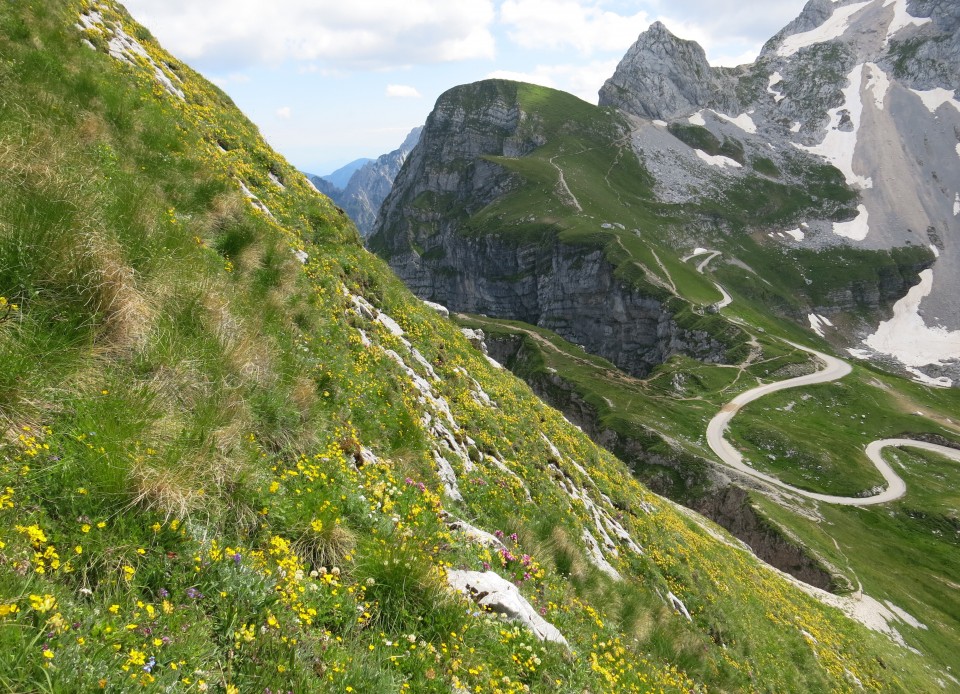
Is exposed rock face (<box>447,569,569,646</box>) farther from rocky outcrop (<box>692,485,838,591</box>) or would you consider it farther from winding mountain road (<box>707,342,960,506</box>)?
winding mountain road (<box>707,342,960,506</box>)

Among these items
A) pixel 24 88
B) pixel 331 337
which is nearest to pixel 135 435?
pixel 331 337

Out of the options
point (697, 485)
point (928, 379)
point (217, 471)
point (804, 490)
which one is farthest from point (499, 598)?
point (928, 379)

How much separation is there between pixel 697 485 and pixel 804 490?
71.5ft

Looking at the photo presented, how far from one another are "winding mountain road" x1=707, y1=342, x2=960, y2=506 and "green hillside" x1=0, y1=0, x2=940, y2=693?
94.6 meters

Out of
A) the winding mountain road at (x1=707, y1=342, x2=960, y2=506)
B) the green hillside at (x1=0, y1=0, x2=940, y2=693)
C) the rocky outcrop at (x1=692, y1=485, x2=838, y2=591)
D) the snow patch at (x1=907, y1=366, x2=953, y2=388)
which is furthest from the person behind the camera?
the snow patch at (x1=907, y1=366, x2=953, y2=388)

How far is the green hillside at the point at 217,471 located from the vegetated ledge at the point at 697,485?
66.5 metres

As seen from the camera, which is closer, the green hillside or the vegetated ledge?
the green hillside

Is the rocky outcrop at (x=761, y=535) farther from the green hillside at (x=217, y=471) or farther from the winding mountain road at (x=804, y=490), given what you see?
the green hillside at (x=217, y=471)

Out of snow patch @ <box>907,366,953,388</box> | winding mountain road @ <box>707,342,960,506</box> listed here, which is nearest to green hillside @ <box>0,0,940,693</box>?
winding mountain road @ <box>707,342,960,506</box>

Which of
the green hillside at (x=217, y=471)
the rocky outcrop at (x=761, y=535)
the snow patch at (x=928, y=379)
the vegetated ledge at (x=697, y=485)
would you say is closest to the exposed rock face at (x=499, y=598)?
the green hillside at (x=217, y=471)

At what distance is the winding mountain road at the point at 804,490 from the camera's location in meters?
93.5

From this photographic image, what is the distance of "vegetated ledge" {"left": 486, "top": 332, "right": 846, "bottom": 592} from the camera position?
69.5m

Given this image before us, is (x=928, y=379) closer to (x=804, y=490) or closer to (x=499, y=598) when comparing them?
(x=804, y=490)

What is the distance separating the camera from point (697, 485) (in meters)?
92.6
